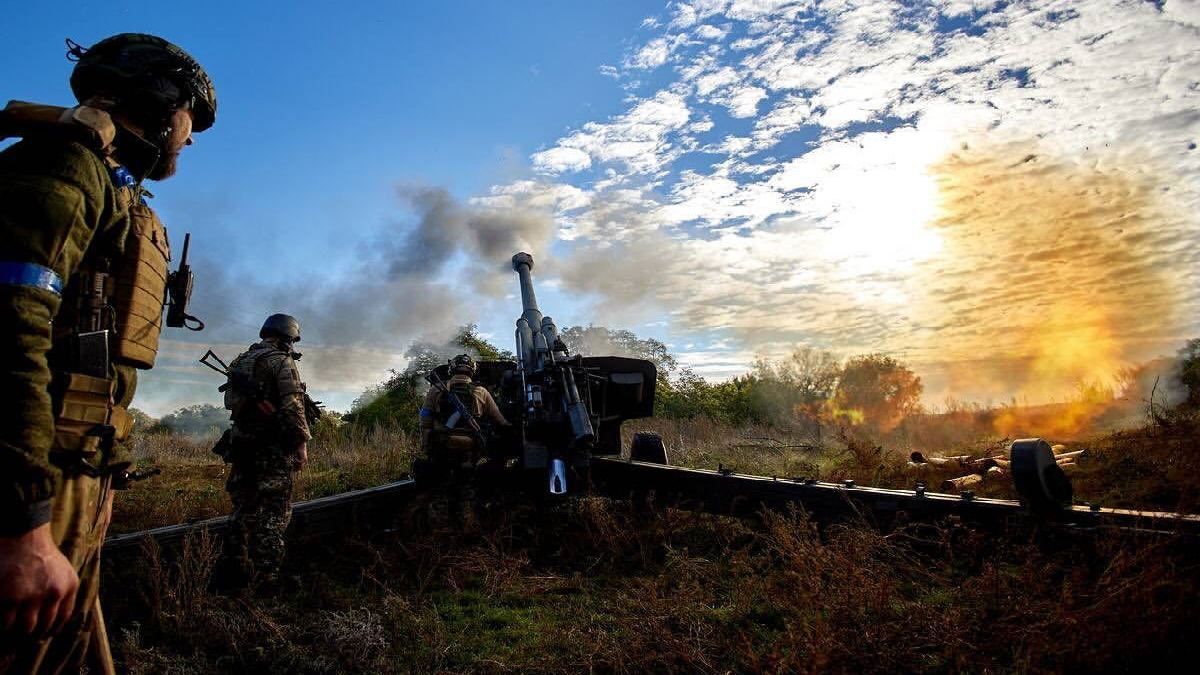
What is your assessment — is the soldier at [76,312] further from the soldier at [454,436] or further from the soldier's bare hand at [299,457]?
the soldier at [454,436]

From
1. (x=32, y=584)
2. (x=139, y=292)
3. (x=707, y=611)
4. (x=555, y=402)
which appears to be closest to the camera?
(x=32, y=584)

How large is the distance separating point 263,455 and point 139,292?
3.37 meters

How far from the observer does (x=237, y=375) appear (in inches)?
205

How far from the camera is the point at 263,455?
5062mm

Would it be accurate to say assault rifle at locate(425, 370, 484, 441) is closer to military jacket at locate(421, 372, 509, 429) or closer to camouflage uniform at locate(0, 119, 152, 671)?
military jacket at locate(421, 372, 509, 429)

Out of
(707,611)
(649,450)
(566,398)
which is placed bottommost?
(707,611)

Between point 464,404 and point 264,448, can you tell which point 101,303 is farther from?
point 464,404

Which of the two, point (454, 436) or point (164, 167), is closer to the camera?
point (164, 167)

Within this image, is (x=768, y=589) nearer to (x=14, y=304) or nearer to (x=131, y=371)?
(x=131, y=371)

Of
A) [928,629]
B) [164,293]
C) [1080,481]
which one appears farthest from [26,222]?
[1080,481]

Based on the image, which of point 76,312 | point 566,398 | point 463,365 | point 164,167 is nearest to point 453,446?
point 463,365

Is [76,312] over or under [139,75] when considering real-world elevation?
under

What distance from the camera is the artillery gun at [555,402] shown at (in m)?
6.21

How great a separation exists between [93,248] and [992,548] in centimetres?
436
